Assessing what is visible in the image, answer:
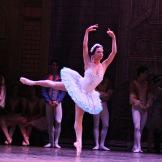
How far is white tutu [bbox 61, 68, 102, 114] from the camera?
12.9 meters

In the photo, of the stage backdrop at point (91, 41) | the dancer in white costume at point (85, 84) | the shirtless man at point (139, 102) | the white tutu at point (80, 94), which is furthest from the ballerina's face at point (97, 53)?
the stage backdrop at point (91, 41)

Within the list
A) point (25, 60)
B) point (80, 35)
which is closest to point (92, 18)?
point (80, 35)

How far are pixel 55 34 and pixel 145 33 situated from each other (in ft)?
8.18

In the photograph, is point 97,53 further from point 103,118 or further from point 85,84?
point 103,118

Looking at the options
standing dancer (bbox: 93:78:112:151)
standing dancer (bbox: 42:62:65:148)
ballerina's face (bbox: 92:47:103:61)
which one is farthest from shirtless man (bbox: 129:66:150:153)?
ballerina's face (bbox: 92:47:103:61)

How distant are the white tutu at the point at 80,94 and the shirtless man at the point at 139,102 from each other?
3.30 metres

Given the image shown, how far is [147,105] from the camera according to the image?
54.2 ft

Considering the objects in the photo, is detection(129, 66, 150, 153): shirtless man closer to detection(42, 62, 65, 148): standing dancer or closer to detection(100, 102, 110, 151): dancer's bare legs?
detection(100, 102, 110, 151): dancer's bare legs

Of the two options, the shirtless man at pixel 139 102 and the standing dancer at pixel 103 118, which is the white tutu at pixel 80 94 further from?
the standing dancer at pixel 103 118

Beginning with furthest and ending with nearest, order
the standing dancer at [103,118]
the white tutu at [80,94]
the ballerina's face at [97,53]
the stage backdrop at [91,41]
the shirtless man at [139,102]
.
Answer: the stage backdrop at [91,41] < the standing dancer at [103,118] < the shirtless man at [139,102] < the ballerina's face at [97,53] < the white tutu at [80,94]

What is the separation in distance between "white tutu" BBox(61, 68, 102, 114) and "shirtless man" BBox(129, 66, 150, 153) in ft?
10.8

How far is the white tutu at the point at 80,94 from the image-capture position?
12.9m

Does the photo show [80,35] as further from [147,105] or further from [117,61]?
[147,105]

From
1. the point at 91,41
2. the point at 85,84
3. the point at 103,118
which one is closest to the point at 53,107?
the point at 103,118
